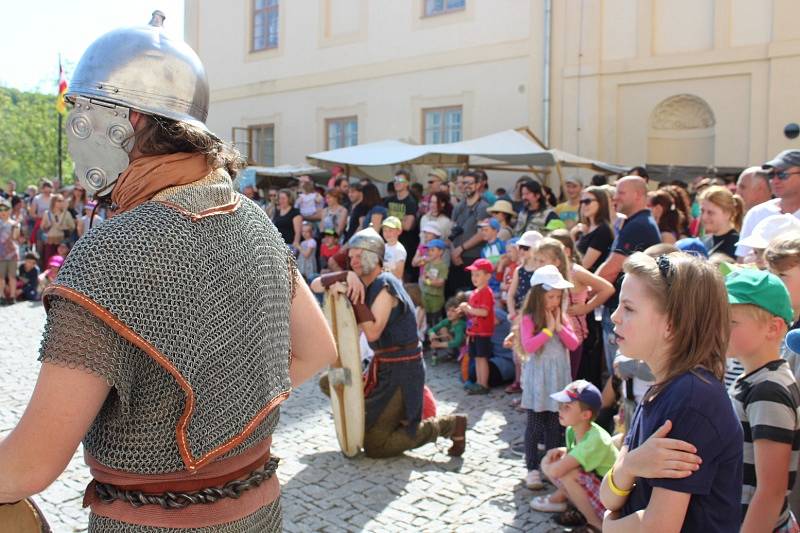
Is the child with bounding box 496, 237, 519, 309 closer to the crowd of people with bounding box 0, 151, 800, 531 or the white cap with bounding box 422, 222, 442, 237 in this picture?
the crowd of people with bounding box 0, 151, 800, 531

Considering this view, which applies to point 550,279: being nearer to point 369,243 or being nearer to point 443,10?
point 369,243

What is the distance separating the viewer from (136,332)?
4.33 ft

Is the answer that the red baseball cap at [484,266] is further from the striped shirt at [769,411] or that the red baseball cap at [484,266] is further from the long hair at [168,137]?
the long hair at [168,137]

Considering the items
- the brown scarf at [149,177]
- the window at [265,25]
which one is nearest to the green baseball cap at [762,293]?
the brown scarf at [149,177]

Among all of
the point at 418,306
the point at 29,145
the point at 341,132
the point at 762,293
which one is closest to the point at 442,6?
the point at 341,132

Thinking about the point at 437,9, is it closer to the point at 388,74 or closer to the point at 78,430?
the point at 388,74

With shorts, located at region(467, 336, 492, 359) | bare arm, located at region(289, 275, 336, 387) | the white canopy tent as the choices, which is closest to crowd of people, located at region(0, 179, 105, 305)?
the white canopy tent

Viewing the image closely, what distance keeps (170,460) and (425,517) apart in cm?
283

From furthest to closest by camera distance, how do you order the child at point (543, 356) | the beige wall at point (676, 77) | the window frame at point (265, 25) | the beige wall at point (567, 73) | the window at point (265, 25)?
the window at point (265, 25), the window frame at point (265, 25), the beige wall at point (567, 73), the beige wall at point (676, 77), the child at point (543, 356)

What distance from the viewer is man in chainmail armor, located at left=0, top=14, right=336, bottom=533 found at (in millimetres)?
1304

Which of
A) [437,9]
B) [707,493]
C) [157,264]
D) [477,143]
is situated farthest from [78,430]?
[437,9]

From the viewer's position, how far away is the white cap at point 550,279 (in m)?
4.71

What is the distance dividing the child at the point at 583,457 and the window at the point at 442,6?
11266 millimetres

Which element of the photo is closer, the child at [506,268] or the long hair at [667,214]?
the long hair at [667,214]
